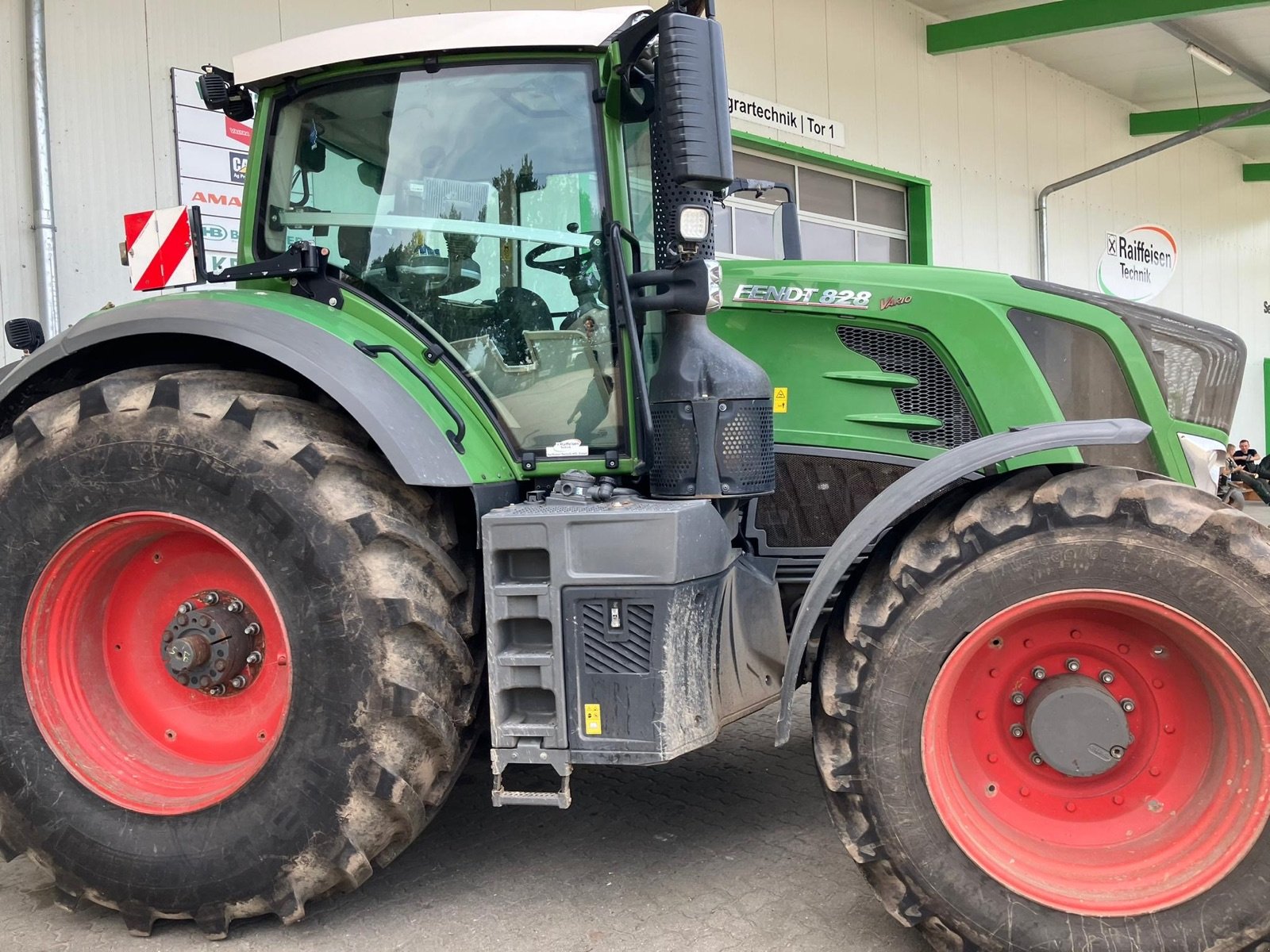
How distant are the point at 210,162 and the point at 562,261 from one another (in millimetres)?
4488

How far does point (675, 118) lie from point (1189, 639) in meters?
1.74

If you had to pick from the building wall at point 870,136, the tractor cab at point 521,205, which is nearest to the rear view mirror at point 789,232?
the tractor cab at point 521,205

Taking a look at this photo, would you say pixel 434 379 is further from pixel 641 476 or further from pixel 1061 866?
pixel 1061 866

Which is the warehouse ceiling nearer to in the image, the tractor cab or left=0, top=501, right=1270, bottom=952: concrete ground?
the tractor cab

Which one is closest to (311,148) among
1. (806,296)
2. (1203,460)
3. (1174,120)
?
(806,296)

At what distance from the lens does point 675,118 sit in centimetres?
253

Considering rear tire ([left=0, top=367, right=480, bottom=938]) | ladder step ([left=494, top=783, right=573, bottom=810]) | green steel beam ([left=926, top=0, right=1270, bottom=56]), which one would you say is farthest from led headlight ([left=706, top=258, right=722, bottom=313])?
green steel beam ([left=926, top=0, right=1270, bottom=56])

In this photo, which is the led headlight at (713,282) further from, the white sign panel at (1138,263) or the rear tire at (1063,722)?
the white sign panel at (1138,263)

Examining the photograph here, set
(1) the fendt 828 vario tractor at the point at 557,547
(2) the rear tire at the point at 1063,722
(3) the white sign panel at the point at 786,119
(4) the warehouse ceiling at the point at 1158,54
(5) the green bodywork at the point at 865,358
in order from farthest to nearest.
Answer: (4) the warehouse ceiling at the point at 1158,54
(3) the white sign panel at the point at 786,119
(5) the green bodywork at the point at 865,358
(1) the fendt 828 vario tractor at the point at 557,547
(2) the rear tire at the point at 1063,722

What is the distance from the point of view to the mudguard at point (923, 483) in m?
2.56

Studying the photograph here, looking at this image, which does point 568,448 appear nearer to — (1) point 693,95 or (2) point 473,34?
(1) point 693,95

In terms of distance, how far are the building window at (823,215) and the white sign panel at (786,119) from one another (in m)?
0.34

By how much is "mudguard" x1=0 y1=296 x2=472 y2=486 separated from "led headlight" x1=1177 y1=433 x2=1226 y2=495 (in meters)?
2.32

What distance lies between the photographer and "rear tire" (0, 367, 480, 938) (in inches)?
105
